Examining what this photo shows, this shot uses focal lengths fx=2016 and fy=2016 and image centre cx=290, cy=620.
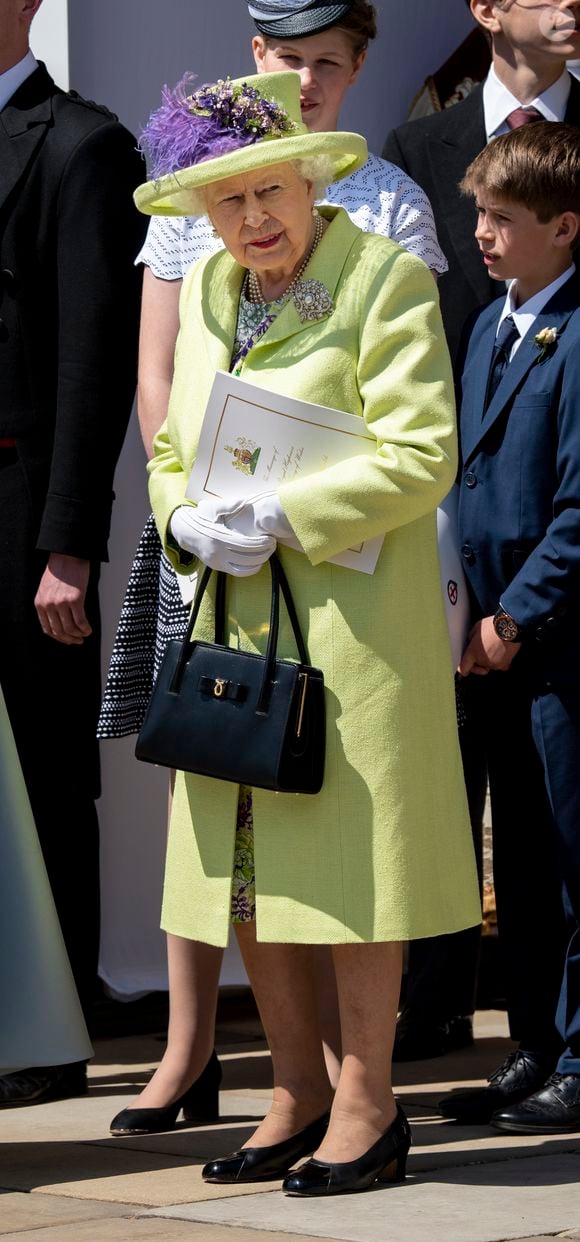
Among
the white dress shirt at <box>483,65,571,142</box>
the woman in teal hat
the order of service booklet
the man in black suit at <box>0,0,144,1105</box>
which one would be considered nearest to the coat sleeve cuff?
the man in black suit at <box>0,0,144,1105</box>

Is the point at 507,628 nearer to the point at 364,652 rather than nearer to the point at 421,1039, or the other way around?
the point at 364,652

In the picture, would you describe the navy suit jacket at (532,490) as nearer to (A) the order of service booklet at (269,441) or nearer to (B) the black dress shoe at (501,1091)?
(A) the order of service booklet at (269,441)

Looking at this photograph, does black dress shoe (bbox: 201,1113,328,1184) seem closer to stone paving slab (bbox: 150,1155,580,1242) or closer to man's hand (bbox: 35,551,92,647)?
stone paving slab (bbox: 150,1155,580,1242)

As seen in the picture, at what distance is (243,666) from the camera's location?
298 centimetres

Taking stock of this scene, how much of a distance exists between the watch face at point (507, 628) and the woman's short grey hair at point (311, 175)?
2.63 ft

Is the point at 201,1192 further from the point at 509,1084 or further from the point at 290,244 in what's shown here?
the point at 290,244

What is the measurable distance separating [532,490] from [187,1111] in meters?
1.28

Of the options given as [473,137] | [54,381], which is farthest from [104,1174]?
[473,137]

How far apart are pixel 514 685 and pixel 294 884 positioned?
0.83m

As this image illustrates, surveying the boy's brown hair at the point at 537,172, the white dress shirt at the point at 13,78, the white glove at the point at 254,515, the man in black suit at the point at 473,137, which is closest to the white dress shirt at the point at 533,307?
the boy's brown hair at the point at 537,172

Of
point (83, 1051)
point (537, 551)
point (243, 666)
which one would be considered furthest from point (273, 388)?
point (83, 1051)

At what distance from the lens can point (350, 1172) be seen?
296 cm

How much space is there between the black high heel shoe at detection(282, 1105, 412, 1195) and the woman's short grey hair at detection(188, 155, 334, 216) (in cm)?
143

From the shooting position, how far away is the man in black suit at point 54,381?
150 inches
